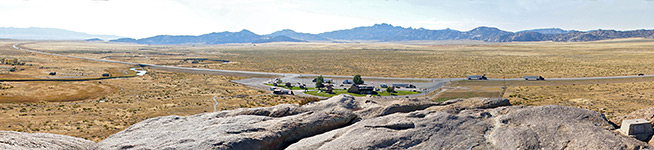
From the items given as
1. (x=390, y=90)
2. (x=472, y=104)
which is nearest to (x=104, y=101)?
(x=390, y=90)

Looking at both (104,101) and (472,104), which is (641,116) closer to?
(472,104)

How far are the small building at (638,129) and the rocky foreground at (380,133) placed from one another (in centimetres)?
71

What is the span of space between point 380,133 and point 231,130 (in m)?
7.26

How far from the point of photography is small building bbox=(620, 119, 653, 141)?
59.1 feet

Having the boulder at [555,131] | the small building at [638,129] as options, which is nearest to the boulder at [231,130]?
the boulder at [555,131]

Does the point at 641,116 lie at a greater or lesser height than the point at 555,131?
greater

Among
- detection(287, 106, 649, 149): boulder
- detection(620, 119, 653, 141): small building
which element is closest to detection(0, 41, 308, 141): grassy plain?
detection(287, 106, 649, 149): boulder

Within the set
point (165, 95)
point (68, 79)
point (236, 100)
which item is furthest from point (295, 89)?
point (68, 79)

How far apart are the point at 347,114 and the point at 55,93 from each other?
262 feet

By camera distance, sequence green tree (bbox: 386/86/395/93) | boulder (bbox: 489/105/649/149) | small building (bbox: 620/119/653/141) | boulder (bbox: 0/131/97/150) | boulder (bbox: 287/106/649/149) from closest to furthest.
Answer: boulder (bbox: 0/131/97/150), boulder (bbox: 489/105/649/149), boulder (bbox: 287/106/649/149), small building (bbox: 620/119/653/141), green tree (bbox: 386/86/395/93)

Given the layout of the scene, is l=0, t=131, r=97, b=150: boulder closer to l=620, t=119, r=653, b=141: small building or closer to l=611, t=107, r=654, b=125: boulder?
l=620, t=119, r=653, b=141: small building

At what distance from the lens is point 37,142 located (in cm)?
1680

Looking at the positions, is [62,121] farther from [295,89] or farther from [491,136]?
[491,136]

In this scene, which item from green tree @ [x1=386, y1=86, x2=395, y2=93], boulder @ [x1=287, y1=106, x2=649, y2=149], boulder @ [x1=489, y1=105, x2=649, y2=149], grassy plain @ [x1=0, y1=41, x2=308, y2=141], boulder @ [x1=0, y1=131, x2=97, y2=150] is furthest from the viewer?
green tree @ [x1=386, y1=86, x2=395, y2=93]
